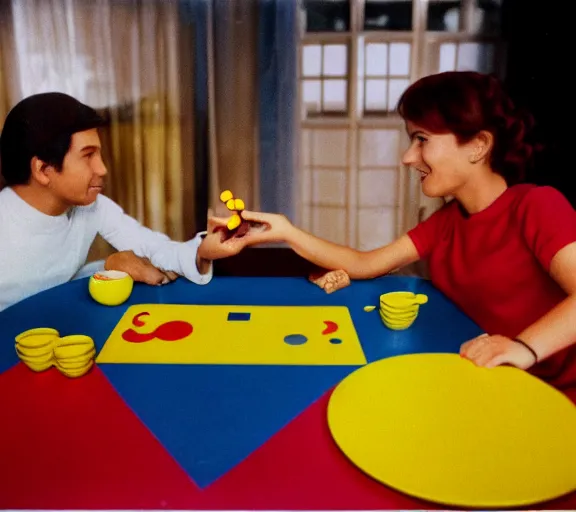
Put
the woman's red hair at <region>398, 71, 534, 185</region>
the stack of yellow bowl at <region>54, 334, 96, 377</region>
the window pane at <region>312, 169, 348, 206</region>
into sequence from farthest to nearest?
the window pane at <region>312, 169, 348, 206</region> < the woman's red hair at <region>398, 71, 534, 185</region> < the stack of yellow bowl at <region>54, 334, 96, 377</region>

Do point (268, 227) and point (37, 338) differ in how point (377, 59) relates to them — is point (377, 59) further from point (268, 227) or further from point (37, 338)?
point (37, 338)

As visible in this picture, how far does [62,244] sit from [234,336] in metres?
0.55

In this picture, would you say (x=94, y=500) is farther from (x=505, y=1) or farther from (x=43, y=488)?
(x=505, y=1)

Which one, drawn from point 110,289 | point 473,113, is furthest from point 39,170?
point 473,113

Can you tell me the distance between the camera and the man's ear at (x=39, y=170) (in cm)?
109

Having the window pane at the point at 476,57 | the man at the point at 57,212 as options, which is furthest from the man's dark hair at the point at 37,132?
the window pane at the point at 476,57

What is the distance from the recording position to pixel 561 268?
86cm

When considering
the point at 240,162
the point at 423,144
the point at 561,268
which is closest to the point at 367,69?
the point at 423,144

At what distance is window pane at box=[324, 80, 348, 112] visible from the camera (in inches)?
50.5

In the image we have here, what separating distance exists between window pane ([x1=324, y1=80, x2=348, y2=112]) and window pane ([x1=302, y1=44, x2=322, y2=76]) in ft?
0.15

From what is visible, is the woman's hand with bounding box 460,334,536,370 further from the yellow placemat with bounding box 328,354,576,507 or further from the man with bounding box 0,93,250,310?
the man with bounding box 0,93,250,310

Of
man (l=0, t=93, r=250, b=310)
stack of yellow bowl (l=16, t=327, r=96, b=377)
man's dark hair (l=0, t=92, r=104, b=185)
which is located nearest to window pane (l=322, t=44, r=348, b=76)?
man (l=0, t=93, r=250, b=310)

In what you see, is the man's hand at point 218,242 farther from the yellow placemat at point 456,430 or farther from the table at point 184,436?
the yellow placemat at point 456,430

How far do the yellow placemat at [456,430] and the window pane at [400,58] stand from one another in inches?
26.4
